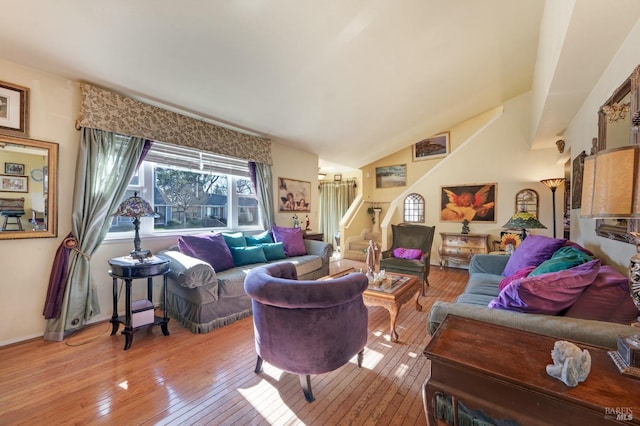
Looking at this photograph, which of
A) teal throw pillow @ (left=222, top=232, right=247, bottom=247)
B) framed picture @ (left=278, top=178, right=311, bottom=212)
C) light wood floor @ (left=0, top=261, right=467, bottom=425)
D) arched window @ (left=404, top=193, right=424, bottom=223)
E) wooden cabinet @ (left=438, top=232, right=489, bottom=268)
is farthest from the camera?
arched window @ (left=404, top=193, right=424, bottom=223)

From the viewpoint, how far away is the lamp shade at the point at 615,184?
84 cm

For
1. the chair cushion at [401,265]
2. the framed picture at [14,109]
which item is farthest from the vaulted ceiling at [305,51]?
the chair cushion at [401,265]

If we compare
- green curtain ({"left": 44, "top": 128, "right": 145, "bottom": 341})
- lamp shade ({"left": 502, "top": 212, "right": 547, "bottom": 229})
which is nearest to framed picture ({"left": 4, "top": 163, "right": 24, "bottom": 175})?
green curtain ({"left": 44, "top": 128, "right": 145, "bottom": 341})

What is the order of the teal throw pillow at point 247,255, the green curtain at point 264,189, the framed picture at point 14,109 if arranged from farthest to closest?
1. the green curtain at point 264,189
2. the teal throw pillow at point 247,255
3. the framed picture at point 14,109

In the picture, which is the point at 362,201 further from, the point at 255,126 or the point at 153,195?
the point at 153,195

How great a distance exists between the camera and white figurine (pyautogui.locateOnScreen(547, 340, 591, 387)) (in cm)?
83

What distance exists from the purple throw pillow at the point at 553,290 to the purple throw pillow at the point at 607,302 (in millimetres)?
34

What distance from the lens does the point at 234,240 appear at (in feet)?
11.2

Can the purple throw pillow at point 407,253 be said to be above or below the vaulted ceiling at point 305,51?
below

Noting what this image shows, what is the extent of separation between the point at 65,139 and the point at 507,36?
4995 millimetres

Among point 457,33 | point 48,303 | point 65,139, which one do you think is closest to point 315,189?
point 457,33

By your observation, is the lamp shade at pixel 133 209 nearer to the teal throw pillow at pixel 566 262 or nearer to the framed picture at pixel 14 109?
the framed picture at pixel 14 109

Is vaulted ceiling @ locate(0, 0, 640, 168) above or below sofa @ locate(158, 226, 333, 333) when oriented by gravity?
above

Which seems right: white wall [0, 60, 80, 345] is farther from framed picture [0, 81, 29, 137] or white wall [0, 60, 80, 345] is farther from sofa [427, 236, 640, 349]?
sofa [427, 236, 640, 349]
